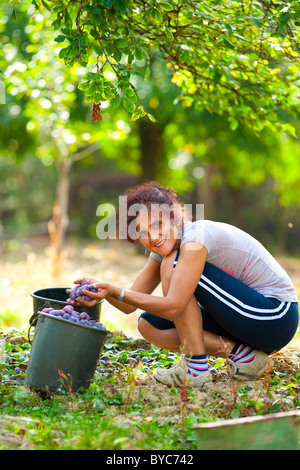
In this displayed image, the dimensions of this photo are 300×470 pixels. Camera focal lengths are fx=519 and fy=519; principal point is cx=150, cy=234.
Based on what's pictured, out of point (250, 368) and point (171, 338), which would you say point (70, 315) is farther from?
point (250, 368)

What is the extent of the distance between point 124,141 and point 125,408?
8.63 metres

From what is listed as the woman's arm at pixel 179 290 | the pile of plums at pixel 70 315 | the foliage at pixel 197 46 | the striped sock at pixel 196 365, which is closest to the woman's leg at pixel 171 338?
the striped sock at pixel 196 365

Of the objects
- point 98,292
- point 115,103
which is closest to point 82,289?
point 98,292

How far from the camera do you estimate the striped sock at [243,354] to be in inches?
105

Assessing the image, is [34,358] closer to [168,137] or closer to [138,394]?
[138,394]

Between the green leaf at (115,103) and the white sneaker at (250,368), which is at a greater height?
the green leaf at (115,103)

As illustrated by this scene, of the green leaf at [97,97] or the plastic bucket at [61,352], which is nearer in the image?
the plastic bucket at [61,352]

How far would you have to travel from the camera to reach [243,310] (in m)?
2.56

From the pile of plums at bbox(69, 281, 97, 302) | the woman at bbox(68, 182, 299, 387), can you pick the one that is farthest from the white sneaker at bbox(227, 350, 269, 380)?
the pile of plums at bbox(69, 281, 97, 302)

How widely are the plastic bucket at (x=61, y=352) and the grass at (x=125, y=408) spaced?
0.18ft

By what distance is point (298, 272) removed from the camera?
1030 cm

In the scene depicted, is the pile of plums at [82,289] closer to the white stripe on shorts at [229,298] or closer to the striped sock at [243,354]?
the white stripe on shorts at [229,298]

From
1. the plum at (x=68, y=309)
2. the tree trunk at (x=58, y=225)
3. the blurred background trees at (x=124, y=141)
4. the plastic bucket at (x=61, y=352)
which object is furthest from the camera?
the tree trunk at (x=58, y=225)
